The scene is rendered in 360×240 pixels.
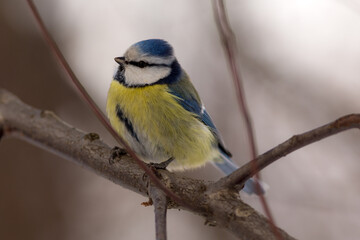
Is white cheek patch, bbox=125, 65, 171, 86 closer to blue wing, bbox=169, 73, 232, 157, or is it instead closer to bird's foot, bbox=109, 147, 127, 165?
blue wing, bbox=169, 73, 232, 157

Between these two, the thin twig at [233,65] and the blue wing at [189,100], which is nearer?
the thin twig at [233,65]

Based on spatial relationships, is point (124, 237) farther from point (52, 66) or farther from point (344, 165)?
point (344, 165)

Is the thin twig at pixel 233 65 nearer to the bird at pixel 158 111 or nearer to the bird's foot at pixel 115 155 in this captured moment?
the bird's foot at pixel 115 155

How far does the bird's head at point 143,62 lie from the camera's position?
6.73 ft

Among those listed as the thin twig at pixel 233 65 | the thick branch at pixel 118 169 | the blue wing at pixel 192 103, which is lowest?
the blue wing at pixel 192 103

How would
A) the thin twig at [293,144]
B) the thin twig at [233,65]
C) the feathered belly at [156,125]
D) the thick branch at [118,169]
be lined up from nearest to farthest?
the thin twig at [233,65]
the thin twig at [293,144]
the thick branch at [118,169]
the feathered belly at [156,125]

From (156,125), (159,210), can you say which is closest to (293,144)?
(159,210)

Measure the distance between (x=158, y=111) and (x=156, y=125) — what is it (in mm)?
71

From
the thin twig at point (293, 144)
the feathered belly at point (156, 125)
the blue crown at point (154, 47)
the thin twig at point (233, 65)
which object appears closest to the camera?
the thin twig at point (233, 65)

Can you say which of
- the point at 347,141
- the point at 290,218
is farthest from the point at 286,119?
the point at 290,218

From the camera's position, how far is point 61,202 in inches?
112

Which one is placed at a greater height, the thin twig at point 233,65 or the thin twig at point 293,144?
the thin twig at point 233,65

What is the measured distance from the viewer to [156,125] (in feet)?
6.31

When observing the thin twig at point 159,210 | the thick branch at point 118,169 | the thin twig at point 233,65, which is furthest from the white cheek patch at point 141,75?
the thin twig at point 233,65
